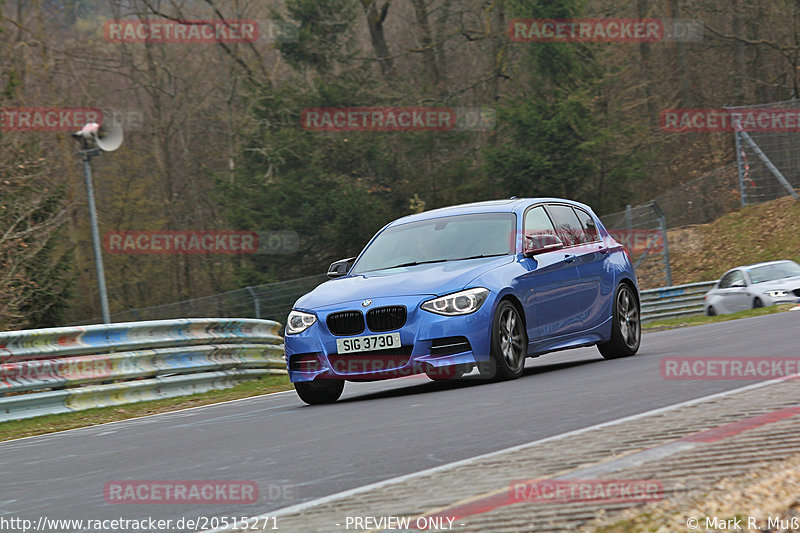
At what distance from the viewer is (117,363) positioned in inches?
527

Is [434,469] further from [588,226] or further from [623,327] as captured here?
[588,226]

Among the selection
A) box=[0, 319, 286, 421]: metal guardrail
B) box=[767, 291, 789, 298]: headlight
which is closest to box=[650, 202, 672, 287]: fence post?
box=[767, 291, 789, 298]: headlight

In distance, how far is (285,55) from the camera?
140 feet

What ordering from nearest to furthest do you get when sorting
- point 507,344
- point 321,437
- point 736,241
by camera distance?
1. point 321,437
2. point 507,344
3. point 736,241

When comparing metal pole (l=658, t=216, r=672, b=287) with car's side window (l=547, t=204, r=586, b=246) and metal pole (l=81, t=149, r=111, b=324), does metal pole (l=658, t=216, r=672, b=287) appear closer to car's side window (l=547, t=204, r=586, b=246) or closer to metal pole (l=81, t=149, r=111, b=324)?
metal pole (l=81, t=149, r=111, b=324)

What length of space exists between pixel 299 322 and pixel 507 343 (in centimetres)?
188

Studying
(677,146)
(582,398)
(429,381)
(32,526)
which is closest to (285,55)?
(677,146)

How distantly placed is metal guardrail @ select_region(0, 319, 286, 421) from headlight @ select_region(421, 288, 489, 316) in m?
4.77

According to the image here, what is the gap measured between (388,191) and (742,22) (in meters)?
15.7

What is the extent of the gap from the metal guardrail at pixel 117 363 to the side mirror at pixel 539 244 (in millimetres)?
5003

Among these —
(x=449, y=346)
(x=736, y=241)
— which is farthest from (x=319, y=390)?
(x=736, y=241)

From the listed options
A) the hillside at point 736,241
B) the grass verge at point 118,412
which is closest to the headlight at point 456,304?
the grass verge at point 118,412

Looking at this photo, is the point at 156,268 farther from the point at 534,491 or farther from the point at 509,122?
the point at 534,491

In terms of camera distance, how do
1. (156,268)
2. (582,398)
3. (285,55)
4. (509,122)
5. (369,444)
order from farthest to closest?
1. (156,268)
2. (285,55)
3. (509,122)
4. (582,398)
5. (369,444)
